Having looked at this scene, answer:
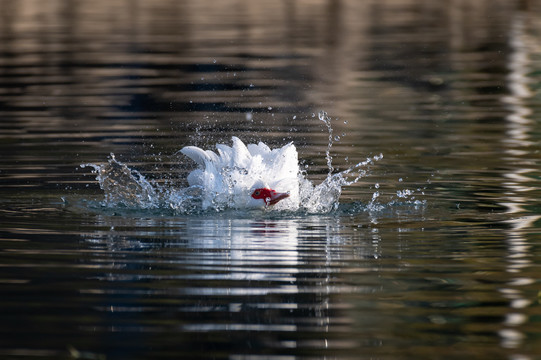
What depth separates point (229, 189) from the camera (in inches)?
462

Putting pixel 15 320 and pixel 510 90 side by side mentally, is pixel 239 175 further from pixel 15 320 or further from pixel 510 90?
pixel 510 90

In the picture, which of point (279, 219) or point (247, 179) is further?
point (247, 179)

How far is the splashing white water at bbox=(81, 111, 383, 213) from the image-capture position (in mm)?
11758

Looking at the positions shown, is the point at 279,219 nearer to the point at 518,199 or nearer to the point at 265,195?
the point at 265,195

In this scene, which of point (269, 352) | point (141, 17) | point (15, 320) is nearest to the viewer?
point (269, 352)

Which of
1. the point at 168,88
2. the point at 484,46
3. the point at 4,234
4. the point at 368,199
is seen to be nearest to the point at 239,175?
the point at 368,199

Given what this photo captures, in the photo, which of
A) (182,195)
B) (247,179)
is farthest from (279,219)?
(182,195)

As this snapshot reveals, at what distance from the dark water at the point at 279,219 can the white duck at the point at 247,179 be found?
25 cm

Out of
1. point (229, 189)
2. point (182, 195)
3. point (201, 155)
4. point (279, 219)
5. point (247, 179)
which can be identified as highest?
point (201, 155)

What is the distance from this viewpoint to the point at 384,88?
2283 cm

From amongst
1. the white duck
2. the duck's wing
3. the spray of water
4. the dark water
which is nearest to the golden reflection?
the dark water

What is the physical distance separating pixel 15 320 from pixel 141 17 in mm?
35601

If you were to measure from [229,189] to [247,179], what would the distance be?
0.22 metres

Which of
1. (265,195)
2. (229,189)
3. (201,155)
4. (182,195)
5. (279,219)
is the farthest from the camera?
(201,155)
